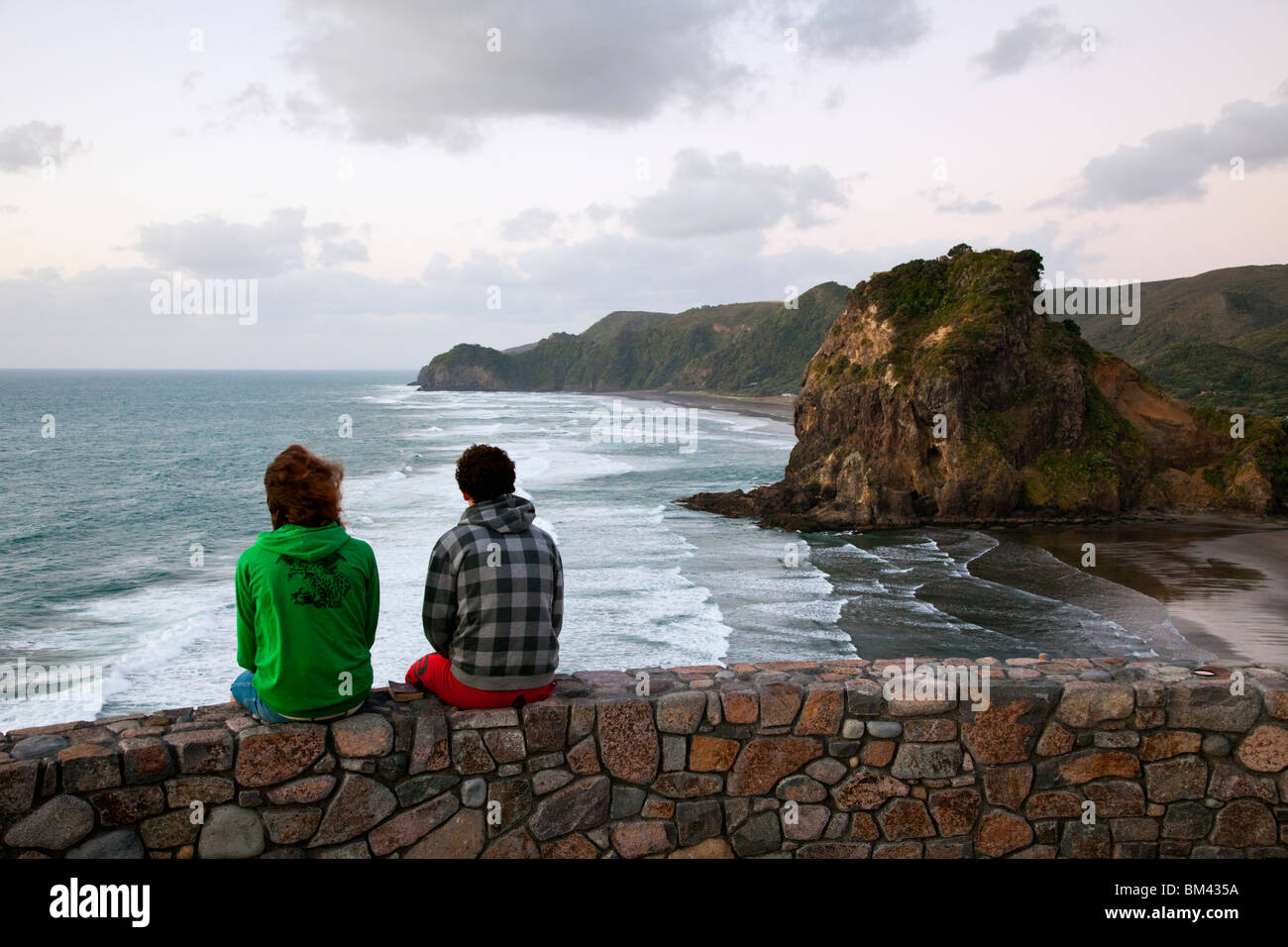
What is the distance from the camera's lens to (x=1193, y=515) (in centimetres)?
3108

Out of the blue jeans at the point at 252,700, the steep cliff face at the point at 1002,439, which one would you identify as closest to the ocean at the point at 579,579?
the steep cliff face at the point at 1002,439

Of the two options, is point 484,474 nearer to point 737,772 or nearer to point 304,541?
point 304,541

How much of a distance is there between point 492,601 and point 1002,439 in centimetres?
3061

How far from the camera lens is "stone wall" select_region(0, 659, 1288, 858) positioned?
3.66 meters

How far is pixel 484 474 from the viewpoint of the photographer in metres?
3.92

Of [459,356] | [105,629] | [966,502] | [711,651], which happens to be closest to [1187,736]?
[711,651]

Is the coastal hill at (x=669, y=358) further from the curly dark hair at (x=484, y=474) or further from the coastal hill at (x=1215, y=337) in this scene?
the curly dark hair at (x=484, y=474)

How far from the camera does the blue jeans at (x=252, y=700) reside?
3703 millimetres

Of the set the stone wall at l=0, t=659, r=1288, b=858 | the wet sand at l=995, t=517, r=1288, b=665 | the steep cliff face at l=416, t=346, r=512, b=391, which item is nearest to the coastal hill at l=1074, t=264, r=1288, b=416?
the wet sand at l=995, t=517, r=1288, b=665

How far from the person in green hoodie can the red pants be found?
12.0 inches

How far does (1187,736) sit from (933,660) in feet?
4.00

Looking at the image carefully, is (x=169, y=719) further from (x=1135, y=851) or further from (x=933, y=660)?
(x=1135, y=851)

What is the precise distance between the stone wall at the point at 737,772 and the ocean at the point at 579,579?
9322 mm

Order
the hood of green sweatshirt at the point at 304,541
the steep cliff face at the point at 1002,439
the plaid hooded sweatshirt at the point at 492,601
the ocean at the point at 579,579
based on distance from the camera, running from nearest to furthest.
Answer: the hood of green sweatshirt at the point at 304,541 < the plaid hooded sweatshirt at the point at 492,601 < the ocean at the point at 579,579 < the steep cliff face at the point at 1002,439
